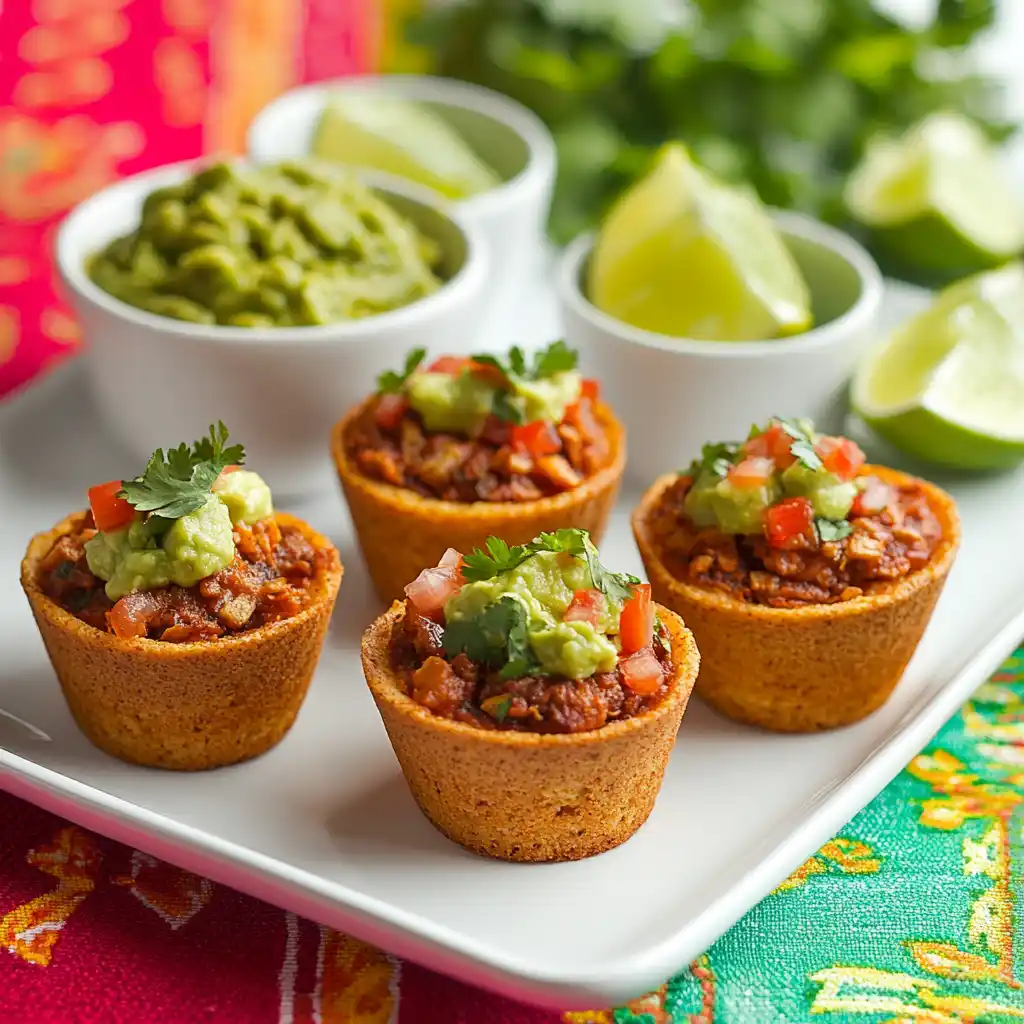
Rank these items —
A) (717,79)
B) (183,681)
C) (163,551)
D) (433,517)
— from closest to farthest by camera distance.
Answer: (163,551)
(183,681)
(433,517)
(717,79)

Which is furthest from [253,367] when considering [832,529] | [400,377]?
[832,529]

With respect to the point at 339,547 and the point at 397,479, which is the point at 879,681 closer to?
the point at 397,479

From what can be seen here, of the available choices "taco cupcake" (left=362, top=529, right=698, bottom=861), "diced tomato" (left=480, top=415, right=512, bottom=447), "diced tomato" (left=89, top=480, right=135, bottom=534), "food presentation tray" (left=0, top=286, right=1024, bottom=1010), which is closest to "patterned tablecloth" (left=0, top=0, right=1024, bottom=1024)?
"food presentation tray" (left=0, top=286, right=1024, bottom=1010)

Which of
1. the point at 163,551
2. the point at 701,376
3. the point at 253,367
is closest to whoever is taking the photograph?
the point at 163,551

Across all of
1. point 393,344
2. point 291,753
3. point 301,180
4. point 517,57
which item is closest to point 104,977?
point 291,753

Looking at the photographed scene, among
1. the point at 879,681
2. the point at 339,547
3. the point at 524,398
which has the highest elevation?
the point at 524,398

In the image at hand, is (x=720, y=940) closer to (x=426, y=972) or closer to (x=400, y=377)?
(x=426, y=972)

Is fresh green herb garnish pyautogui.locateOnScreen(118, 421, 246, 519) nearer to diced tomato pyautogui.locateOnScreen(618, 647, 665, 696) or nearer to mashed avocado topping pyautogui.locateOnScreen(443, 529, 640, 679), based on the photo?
mashed avocado topping pyautogui.locateOnScreen(443, 529, 640, 679)
